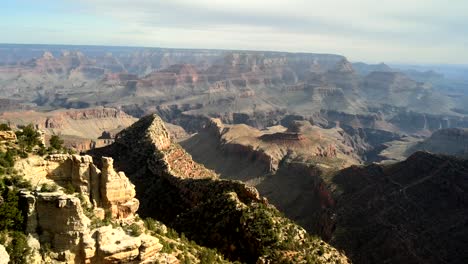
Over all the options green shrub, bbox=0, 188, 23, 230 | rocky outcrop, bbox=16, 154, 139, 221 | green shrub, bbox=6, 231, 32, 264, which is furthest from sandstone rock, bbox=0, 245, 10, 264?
rocky outcrop, bbox=16, 154, 139, 221

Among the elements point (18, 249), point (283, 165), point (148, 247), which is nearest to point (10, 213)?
point (18, 249)

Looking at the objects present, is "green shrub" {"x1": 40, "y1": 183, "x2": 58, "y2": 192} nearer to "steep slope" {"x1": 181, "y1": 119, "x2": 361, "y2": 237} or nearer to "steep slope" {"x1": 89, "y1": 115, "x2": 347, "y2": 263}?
"steep slope" {"x1": 89, "y1": 115, "x2": 347, "y2": 263}

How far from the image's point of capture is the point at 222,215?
A: 46.1m

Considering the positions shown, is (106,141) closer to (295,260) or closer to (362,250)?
(362,250)

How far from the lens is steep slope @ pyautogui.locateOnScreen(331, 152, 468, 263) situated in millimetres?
78062

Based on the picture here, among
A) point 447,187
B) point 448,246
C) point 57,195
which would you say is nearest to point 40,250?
point 57,195

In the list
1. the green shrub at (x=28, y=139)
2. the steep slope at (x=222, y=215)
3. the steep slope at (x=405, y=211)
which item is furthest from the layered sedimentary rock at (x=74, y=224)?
the steep slope at (x=405, y=211)

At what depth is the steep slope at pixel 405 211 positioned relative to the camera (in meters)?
78.1

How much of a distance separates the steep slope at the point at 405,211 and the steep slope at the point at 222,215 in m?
32.1

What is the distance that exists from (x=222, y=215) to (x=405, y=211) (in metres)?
55.5

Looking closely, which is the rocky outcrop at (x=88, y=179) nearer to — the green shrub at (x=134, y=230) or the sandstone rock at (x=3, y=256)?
the green shrub at (x=134, y=230)

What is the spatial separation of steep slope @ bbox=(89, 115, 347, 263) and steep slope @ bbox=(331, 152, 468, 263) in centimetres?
3207

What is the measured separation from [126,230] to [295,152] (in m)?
143

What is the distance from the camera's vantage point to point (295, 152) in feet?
559
